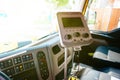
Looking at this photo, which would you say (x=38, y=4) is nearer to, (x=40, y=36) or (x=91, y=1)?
(x=40, y=36)

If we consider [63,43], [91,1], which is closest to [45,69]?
[63,43]

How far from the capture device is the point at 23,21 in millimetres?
1345

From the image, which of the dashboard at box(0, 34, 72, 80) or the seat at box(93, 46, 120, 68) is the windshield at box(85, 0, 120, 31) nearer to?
the seat at box(93, 46, 120, 68)

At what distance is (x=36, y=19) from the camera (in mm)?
1408

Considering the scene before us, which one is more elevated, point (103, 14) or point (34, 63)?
point (103, 14)

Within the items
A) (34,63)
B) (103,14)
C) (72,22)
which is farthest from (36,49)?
(103,14)

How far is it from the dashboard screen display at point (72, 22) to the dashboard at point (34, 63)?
313mm

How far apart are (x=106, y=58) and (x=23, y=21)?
125cm

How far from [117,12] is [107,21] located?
269 mm

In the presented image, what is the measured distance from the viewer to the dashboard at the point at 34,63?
100 cm

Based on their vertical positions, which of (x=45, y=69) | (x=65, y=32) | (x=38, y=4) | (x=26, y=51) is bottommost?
(x=45, y=69)

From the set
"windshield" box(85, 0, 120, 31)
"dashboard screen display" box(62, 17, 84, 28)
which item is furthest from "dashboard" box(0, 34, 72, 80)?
"windshield" box(85, 0, 120, 31)

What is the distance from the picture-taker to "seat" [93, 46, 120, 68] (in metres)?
1.85

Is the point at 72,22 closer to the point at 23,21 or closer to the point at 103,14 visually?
the point at 23,21
